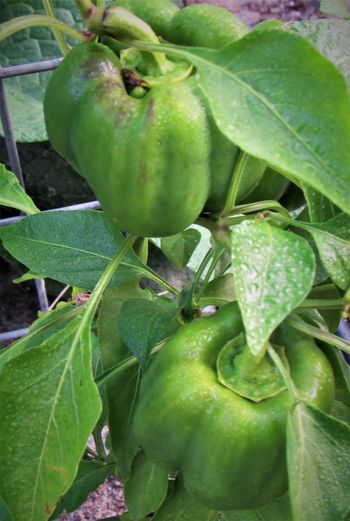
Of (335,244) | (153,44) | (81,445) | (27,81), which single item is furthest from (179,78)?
(27,81)

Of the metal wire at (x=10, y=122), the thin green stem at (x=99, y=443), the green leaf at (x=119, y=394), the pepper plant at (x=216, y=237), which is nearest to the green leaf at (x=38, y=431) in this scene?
the pepper plant at (x=216, y=237)

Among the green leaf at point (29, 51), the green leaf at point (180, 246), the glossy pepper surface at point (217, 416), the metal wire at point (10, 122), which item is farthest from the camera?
the green leaf at point (29, 51)

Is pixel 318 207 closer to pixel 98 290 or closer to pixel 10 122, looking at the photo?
pixel 98 290

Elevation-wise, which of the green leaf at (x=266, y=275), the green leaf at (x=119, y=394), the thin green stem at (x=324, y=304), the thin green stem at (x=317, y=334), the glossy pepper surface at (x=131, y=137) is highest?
the glossy pepper surface at (x=131, y=137)

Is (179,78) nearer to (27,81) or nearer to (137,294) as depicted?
(137,294)

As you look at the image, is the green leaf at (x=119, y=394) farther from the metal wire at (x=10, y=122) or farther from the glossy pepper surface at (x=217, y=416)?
the metal wire at (x=10, y=122)

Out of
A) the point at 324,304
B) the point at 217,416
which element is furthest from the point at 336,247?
the point at 217,416

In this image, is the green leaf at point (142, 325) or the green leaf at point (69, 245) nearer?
the green leaf at point (142, 325)
